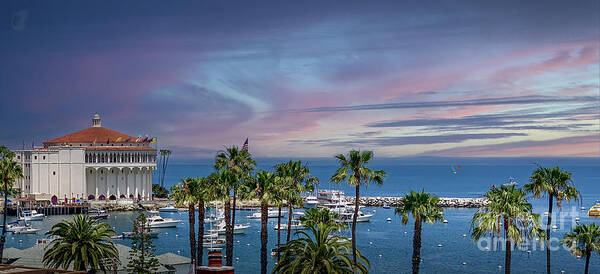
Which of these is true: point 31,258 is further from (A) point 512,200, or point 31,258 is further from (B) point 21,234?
(B) point 21,234

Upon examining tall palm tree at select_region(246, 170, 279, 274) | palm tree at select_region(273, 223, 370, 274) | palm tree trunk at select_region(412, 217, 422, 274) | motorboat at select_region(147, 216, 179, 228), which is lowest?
motorboat at select_region(147, 216, 179, 228)

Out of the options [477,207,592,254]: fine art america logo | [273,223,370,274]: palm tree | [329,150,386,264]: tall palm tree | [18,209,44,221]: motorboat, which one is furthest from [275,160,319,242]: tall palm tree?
[18,209,44,221]: motorboat

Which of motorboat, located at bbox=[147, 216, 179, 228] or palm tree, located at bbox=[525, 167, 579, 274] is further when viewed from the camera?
motorboat, located at bbox=[147, 216, 179, 228]

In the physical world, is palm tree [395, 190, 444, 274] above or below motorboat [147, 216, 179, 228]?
above

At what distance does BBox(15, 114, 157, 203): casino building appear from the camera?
16725 cm

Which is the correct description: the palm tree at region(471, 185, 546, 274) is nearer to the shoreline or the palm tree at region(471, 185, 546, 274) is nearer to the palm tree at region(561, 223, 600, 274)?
the palm tree at region(561, 223, 600, 274)

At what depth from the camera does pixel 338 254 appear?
111 feet

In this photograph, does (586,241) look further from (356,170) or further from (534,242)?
(534,242)

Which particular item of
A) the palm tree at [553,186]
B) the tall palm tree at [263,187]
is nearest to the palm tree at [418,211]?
the palm tree at [553,186]

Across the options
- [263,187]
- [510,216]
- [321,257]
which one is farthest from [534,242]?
[321,257]

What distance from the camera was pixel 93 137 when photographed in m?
178

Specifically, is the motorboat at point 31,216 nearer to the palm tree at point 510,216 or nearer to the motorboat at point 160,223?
the motorboat at point 160,223

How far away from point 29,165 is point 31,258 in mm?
117423

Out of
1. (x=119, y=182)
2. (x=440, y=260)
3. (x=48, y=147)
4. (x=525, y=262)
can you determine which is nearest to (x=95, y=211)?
(x=119, y=182)
